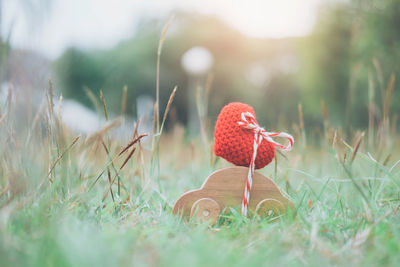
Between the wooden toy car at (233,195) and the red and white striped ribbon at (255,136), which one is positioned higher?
the red and white striped ribbon at (255,136)

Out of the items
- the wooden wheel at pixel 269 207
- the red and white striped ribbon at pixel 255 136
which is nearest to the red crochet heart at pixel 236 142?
the red and white striped ribbon at pixel 255 136

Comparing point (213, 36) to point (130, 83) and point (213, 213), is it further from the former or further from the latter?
point (213, 213)

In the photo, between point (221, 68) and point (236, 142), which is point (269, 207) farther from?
point (221, 68)

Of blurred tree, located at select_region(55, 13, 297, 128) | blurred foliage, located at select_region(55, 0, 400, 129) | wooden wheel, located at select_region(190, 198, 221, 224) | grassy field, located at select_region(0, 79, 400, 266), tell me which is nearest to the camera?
grassy field, located at select_region(0, 79, 400, 266)

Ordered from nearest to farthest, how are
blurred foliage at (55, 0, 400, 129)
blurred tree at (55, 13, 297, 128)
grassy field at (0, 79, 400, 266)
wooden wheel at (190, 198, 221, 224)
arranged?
grassy field at (0, 79, 400, 266), wooden wheel at (190, 198, 221, 224), blurred foliage at (55, 0, 400, 129), blurred tree at (55, 13, 297, 128)

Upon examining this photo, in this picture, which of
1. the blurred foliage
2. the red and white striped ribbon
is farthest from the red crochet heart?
the blurred foliage

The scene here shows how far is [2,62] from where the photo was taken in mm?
869

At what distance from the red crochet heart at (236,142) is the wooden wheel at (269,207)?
0.13 meters

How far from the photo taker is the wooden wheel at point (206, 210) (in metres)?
0.98

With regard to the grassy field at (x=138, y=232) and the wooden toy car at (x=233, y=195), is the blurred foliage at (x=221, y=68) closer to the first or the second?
the wooden toy car at (x=233, y=195)

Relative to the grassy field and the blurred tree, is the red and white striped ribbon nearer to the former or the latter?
the grassy field

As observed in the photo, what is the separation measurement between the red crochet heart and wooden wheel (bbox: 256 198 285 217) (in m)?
0.13

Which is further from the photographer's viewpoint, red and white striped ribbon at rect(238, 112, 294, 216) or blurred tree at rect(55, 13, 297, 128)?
blurred tree at rect(55, 13, 297, 128)

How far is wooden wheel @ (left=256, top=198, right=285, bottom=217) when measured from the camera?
3.34 feet
